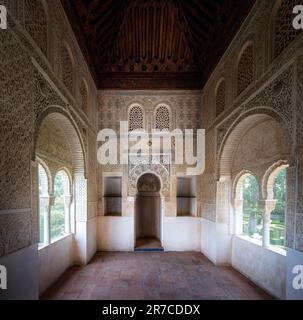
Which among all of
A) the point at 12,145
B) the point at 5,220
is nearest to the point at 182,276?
the point at 5,220

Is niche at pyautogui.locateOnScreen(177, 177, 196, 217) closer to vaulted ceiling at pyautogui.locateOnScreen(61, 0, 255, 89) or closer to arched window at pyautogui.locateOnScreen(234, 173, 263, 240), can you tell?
arched window at pyautogui.locateOnScreen(234, 173, 263, 240)

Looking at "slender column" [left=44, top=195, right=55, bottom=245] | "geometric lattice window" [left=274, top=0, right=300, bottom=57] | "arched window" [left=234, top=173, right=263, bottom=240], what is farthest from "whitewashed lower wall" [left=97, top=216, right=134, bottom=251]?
"geometric lattice window" [left=274, top=0, right=300, bottom=57]

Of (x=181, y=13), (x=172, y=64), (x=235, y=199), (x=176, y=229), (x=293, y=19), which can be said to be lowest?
(x=176, y=229)

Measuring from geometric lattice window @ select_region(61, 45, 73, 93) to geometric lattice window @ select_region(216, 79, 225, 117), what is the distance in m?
3.38

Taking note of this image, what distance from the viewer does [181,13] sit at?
521 cm

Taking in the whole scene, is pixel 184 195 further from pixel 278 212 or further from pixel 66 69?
pixel 66 69

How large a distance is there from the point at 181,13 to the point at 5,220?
5.91 metres

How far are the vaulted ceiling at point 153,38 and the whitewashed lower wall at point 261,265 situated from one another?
13.7ft

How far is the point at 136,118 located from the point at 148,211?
3.26m

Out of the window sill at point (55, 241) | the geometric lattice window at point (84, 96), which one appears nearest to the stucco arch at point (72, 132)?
the geometric lattice window at point (84, 96)

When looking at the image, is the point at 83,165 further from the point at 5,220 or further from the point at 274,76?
the point at 274,76

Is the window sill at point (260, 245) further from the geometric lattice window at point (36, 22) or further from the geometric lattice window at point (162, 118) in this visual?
the geometric lattice window at point (36, 22)

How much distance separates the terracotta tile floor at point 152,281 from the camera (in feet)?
11.2

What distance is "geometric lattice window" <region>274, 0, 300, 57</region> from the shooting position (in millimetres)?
2625
